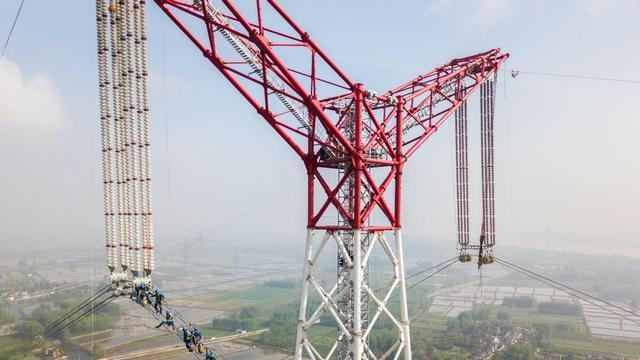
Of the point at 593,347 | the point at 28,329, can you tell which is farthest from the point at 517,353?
the point at 28,329

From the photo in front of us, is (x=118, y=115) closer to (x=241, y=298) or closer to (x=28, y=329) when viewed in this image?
(x=28, y=329)

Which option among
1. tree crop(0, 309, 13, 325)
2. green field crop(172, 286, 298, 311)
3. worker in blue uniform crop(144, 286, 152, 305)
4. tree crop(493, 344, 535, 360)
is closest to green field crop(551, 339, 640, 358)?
tree crop(493, 344, 535, 360)

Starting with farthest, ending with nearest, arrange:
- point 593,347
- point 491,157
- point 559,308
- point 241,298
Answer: point 241,298, point 559,308, point 593,347, point 491,157

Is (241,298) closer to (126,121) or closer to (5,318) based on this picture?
(5,318)

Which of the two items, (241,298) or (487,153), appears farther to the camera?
(241,298)

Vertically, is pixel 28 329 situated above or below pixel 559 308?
above

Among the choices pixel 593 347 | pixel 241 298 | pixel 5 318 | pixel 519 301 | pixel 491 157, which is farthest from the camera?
pixel 241 298

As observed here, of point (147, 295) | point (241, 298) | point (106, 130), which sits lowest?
point (241, 298)

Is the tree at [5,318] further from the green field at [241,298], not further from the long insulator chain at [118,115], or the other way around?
the long insulator chain at [118,115]

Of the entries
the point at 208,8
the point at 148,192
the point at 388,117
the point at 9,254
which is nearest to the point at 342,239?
the point at 388,117
